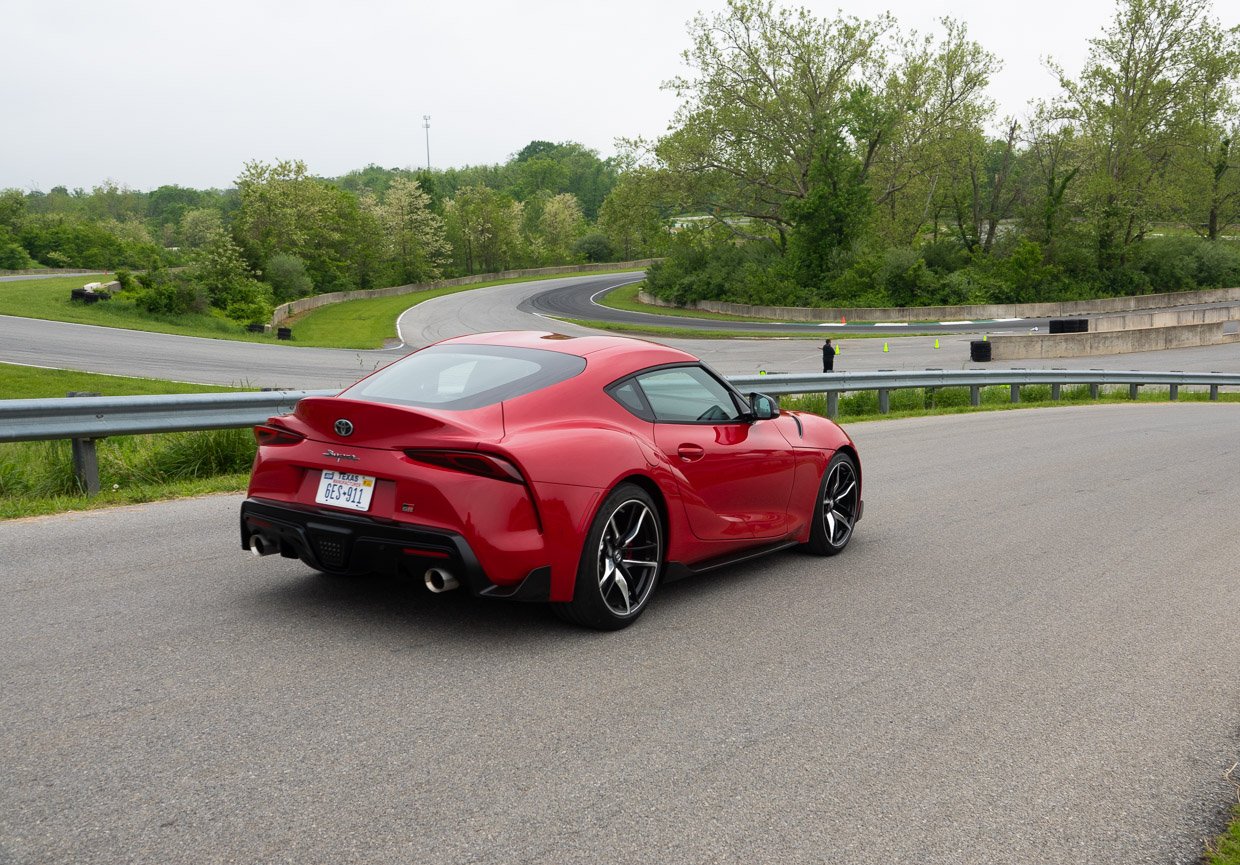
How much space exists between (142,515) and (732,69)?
54.9m

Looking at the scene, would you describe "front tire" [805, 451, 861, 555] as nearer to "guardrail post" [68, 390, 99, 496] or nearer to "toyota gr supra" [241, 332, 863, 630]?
"toyota gr supra" [241, 332, 863, 630]

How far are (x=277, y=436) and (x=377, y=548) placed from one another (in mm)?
945

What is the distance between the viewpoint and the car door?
5.75 meters

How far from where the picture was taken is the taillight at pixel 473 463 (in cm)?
478

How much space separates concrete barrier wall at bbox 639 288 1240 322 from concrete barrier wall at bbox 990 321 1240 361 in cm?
1100

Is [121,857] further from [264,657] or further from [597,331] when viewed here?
[597,331]

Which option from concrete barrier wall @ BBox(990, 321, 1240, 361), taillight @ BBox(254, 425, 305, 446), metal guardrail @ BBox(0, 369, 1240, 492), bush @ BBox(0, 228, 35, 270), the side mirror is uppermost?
bush @ BBox(0, 228, 35, 270)

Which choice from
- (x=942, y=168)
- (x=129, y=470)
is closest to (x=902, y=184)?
(x=942, y=168)

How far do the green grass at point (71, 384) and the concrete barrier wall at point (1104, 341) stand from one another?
28.2 m

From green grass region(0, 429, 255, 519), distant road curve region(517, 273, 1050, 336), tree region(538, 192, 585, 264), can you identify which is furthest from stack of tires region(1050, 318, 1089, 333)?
tree region(538, 192, 585, 264)

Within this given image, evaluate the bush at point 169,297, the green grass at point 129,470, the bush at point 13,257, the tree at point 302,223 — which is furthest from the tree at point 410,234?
the green grass at point 129,470

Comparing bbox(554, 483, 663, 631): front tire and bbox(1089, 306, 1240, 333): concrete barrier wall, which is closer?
bbox(554, 483, 663, 631): front tire

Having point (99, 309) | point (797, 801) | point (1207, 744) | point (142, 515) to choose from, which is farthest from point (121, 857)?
point (99, 309)

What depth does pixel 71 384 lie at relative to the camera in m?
24.5
